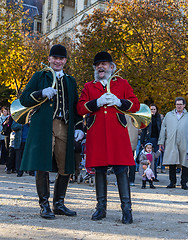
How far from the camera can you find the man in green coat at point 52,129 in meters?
5.46

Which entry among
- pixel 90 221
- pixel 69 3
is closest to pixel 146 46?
pixel 90 221

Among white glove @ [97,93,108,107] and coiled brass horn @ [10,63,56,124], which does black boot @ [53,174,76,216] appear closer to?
coiled brass horn @ [10,63,56,124]

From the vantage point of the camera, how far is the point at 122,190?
548 centimetres

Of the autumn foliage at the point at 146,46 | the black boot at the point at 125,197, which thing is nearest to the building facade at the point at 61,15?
the autumn foliage at the point at 146,46

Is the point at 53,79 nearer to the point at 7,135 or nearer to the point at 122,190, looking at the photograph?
the point at 122,190

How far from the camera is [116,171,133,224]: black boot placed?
17.4 ft

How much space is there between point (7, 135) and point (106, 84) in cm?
797

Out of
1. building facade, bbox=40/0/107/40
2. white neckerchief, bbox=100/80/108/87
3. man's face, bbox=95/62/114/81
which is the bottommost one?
white neckerchief, bbox=100/80/108/87

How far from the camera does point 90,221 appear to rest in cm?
535

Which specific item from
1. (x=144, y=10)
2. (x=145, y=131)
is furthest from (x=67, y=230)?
(x=144, y=10)

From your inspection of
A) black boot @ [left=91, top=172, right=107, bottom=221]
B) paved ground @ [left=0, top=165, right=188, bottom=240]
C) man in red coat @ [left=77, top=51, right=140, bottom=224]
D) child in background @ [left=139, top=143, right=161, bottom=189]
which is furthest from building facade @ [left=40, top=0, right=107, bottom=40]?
black boot @ [left=91, top=172, right=107, bottom=221]

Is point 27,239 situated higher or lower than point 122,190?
lower

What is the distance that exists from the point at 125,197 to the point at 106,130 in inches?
34.8

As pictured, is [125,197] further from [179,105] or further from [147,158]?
[147,158]
